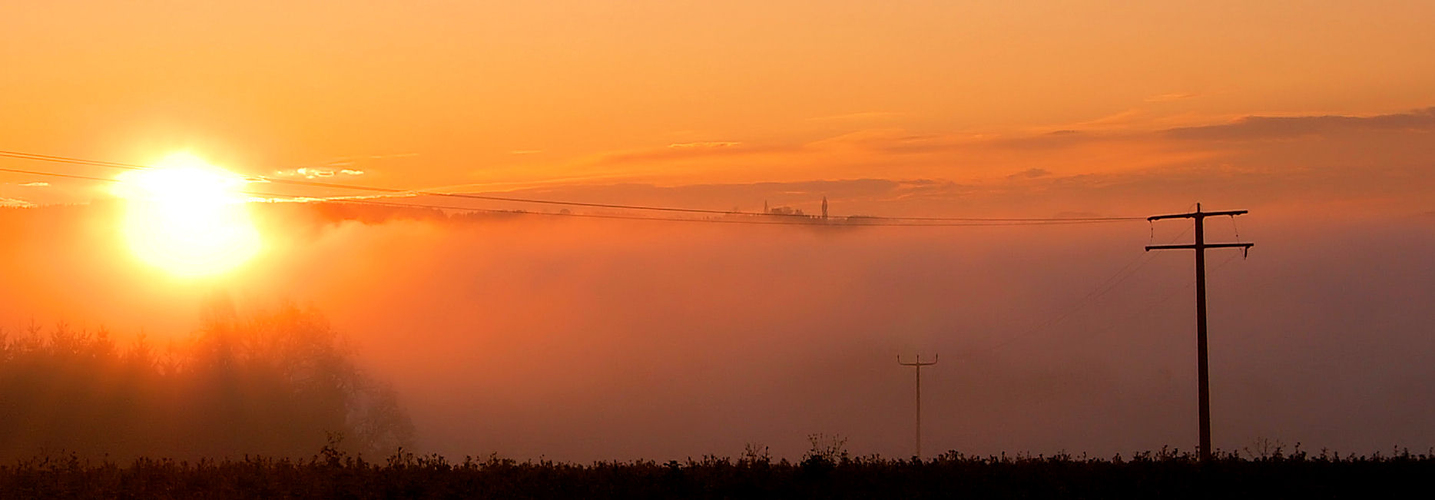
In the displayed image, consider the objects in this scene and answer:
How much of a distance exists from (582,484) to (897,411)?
177 meters

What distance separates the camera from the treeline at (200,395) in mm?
72000

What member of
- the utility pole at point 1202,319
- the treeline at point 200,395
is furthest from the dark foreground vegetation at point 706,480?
the treeline at point 200,395

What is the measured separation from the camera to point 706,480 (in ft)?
72.6

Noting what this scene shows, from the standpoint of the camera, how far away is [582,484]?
2188 centimetres

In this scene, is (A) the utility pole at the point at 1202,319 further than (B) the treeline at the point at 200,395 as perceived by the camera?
No

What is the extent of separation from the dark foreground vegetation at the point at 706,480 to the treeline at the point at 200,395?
49.1 m

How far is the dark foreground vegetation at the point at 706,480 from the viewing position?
2092 cm

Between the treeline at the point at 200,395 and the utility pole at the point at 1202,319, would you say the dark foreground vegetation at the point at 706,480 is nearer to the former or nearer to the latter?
the utility pole at the point at 1202,319

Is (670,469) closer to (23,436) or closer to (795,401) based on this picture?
(23,436)

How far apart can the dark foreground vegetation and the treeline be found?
49.1m

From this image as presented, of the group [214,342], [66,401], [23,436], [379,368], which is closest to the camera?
[23,436]

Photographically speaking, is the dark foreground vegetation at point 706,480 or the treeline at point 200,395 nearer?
the dark foreground vegetation at point 706,480

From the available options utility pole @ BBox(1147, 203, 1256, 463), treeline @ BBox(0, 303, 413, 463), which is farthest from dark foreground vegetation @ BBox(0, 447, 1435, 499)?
treeline @ BBox(0, 303, 413, 463)

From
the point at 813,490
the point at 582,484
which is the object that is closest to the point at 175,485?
the point at 582,484
